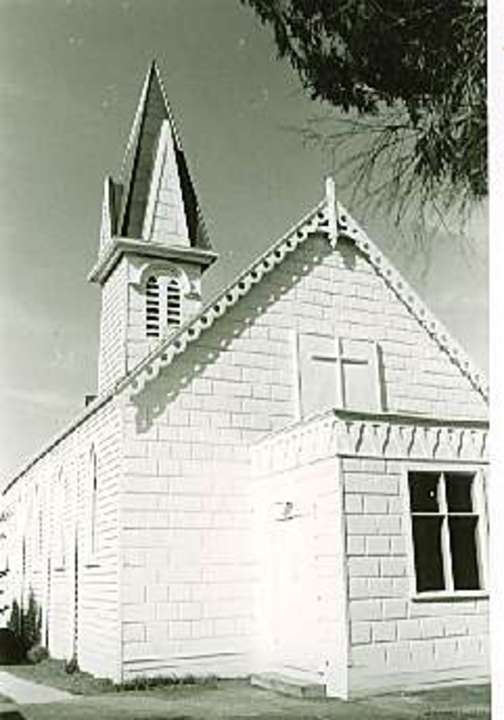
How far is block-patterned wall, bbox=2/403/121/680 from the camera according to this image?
222 inches

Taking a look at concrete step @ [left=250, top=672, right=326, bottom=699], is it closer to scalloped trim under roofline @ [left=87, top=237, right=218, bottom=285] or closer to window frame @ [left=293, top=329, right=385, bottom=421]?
window frame @ [left=293, top=329, right=385, bottom=421]

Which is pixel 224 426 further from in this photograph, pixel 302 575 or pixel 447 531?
pixel 447 531

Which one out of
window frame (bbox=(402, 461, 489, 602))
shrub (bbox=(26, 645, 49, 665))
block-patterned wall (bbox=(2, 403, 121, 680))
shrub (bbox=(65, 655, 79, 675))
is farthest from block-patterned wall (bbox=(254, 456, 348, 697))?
shrub (bbox=(26, 645, 49, 665))

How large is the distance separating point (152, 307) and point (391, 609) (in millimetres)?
3371

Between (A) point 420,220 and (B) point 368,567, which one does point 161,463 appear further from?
(A) point 420,220

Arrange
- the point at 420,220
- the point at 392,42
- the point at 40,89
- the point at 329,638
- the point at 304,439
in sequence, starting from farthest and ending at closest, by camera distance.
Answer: the point at 304,439
the point at 329,638
the point at 40,89
the point at 420,220
the point at 392,42

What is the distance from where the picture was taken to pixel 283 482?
17.8 feet

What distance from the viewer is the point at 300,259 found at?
20.6 feet

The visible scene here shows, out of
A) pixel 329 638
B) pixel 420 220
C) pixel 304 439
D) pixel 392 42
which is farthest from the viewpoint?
pixel 304 439

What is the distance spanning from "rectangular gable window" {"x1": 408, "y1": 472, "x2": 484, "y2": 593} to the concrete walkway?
77.7 inches

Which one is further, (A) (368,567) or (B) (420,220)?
(A) (368,567)

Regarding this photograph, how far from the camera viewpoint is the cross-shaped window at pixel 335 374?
19.8 ft

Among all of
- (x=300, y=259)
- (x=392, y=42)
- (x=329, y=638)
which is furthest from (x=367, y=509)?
(x=392, y=42)

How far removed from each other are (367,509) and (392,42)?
263 cm
